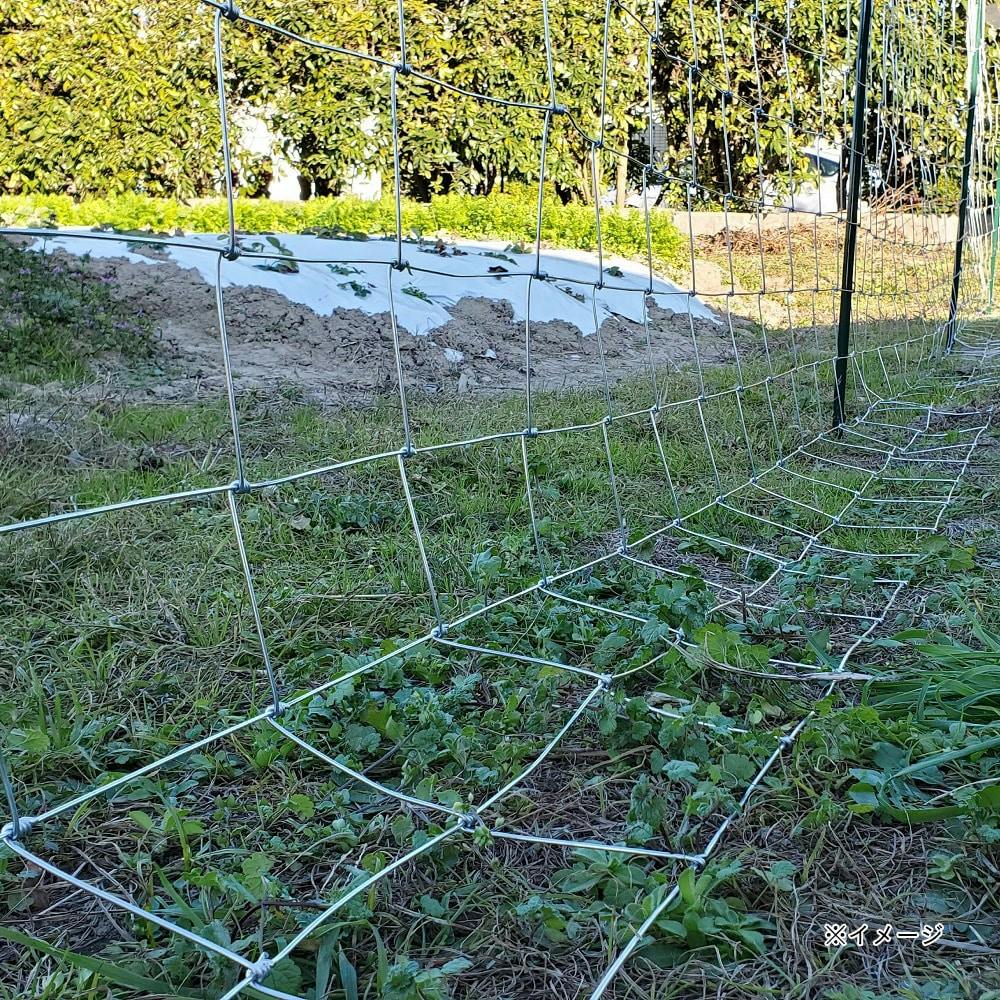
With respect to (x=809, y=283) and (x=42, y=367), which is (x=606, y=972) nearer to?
(x=42, y=367)

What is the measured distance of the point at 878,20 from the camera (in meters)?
6.65

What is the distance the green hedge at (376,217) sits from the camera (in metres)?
5.45

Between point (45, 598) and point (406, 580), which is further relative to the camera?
point (406, 580)

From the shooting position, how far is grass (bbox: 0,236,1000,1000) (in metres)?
0.90

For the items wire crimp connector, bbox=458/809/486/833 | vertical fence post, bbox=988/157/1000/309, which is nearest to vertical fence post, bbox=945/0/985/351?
vertical fence post, bbox=988/157/1000/309

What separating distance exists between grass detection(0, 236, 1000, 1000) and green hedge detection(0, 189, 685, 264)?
11.4 ft

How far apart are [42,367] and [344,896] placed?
2843mm

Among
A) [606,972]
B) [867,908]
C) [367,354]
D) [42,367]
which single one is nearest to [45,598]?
[606,972]

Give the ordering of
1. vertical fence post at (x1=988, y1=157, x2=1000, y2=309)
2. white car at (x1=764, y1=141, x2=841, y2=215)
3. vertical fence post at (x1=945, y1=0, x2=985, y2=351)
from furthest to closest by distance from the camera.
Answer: white car at (x1=764, y1=141, x2=841, y2=215) → vertical fence post at (x1=988, y1=157, x2=1000, y2=309) → vertical fence post at (x1=945, y1=0, x2=985, y2=351)

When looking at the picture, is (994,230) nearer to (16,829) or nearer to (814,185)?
(814,185)

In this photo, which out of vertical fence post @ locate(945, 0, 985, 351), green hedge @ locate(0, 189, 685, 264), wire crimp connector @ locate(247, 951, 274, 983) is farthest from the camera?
green hedge @ locate(0, 189, 685, 264)

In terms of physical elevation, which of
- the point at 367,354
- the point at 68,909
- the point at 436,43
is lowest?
the point at 68,909

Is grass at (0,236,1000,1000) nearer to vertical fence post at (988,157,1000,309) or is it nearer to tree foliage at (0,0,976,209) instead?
tree foliage at (0,0,976,209)

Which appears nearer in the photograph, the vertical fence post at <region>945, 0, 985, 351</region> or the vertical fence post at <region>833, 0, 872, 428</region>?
the vertical fence post at <region>833, 0, 872, 428</region>
